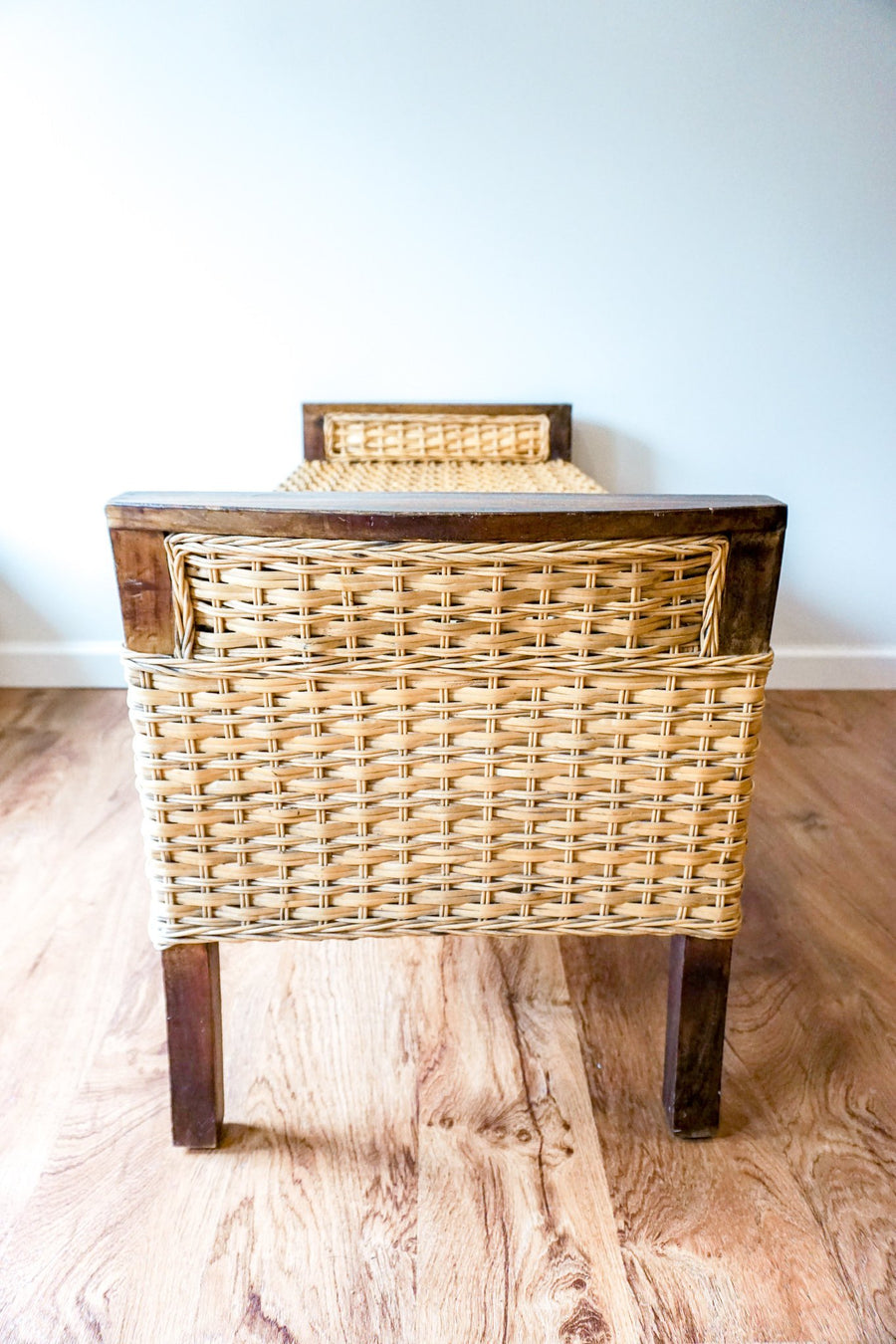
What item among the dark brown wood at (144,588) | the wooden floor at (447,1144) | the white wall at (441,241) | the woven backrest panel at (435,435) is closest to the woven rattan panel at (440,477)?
the woven backrest panel at (435,435)

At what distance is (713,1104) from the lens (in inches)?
37.2

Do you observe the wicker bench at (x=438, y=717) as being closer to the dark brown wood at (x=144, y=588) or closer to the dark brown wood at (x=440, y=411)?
the dark brown wood at (x=144, y=588)

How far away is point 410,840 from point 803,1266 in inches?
18.1

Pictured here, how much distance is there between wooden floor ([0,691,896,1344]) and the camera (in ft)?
2.55

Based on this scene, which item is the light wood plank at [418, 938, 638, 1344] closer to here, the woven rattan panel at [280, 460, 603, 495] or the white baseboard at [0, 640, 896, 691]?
the woven rattan panel at [280, 460, 603, 495]

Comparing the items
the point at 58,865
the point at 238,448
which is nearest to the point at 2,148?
the point at 238,448

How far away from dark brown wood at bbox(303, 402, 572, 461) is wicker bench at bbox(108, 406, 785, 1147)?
44.1 inches

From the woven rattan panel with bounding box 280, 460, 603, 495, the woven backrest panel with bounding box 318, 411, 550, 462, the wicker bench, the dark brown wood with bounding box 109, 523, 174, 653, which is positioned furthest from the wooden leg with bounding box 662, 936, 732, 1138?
the woven backrest panel with bounding box 318, 411, 550, 462

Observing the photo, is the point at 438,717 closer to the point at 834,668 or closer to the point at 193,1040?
the point at 193,1040

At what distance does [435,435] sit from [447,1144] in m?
1.26

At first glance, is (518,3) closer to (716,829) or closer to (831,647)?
(831,647)

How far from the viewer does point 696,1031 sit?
36.4 inches

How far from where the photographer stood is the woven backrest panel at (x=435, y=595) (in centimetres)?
75

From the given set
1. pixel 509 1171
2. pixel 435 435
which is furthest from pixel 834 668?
pixel 509 1171
